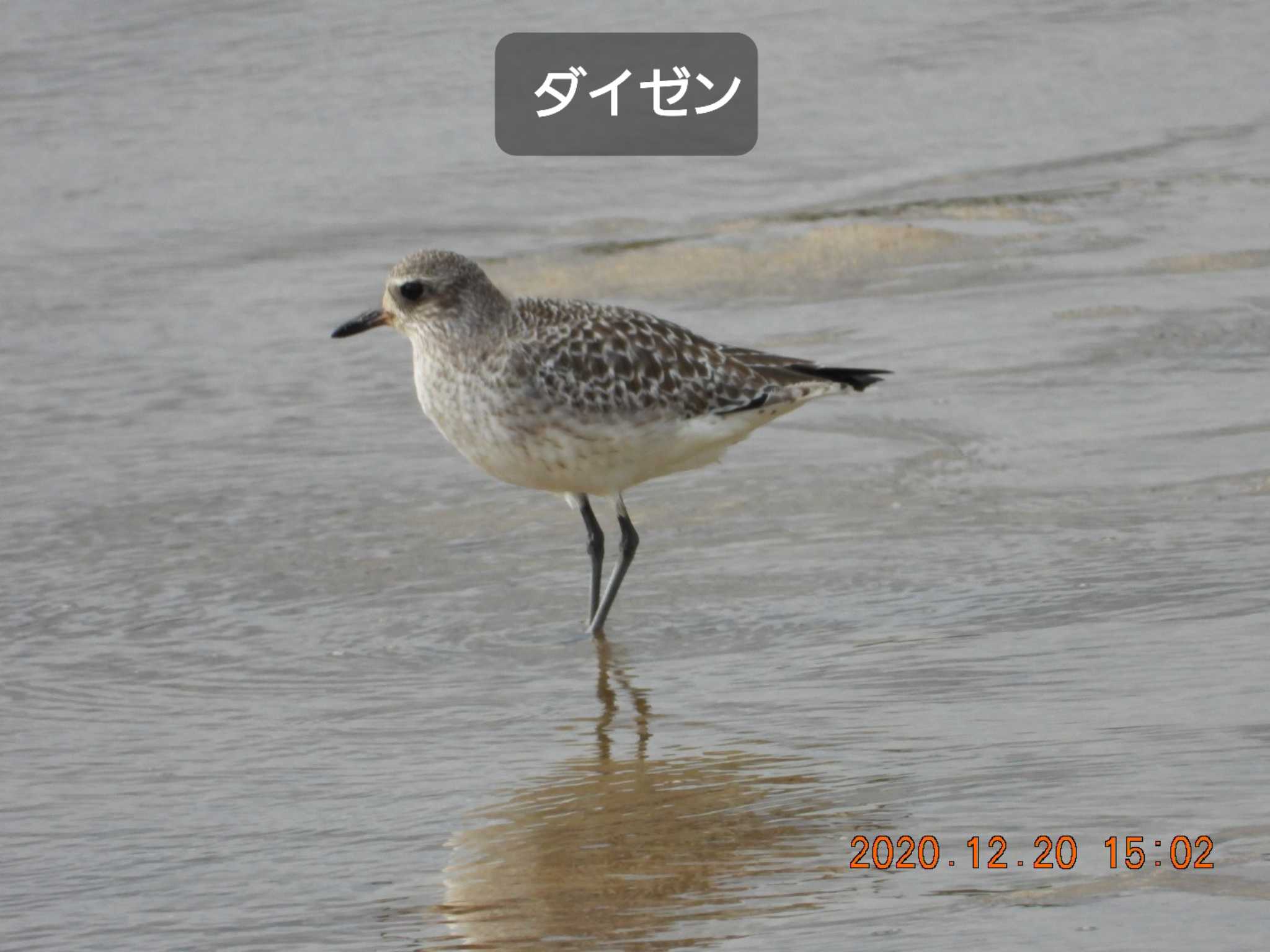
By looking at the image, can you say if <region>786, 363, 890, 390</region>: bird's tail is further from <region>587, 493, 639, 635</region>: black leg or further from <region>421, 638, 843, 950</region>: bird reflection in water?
<region>421, 638, 843, 950</region>: bird reflection in water

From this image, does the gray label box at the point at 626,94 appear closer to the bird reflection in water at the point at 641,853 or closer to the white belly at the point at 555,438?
the white belly at the point at 555,438

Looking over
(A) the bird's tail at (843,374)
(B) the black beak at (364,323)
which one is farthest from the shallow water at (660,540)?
(B) the black beak at (364,323)

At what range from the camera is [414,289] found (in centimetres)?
719

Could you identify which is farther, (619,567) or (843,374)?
(843,374)

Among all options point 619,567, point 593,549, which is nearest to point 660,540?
point 593,549

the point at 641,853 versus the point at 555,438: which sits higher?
the point at 555,438

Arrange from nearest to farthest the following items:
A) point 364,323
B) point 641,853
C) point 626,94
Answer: point 641,853
point 364,323
point 626,94

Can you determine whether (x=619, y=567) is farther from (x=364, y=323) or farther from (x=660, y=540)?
(x=364, y=323)

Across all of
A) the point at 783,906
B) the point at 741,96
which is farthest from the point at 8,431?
the point at 741,96

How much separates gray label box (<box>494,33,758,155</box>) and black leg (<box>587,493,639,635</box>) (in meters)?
6.91

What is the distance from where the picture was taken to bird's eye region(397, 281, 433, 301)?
7168mm

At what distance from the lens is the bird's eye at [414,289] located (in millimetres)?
7168
